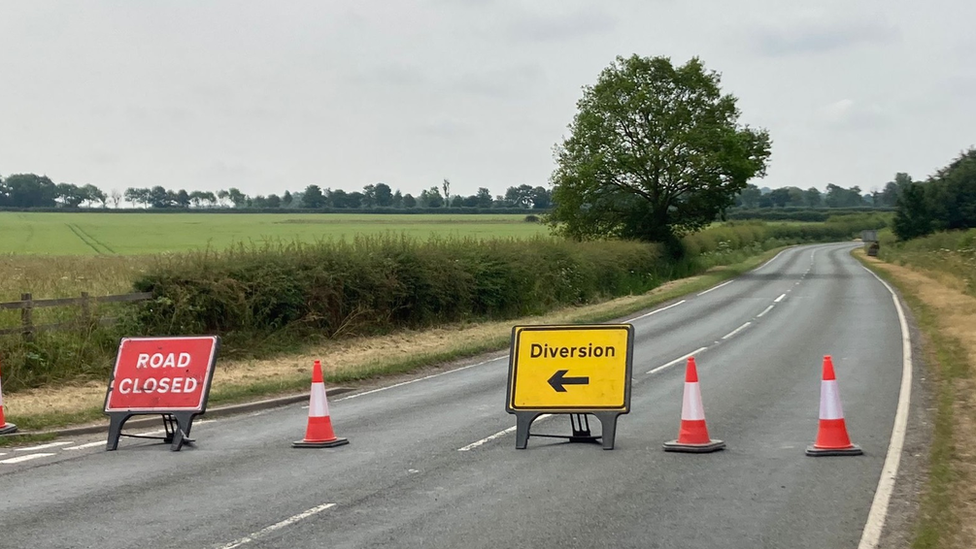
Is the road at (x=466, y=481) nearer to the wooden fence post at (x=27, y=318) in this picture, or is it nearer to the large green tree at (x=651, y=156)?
the wooden fence post at (x=27, y=318)

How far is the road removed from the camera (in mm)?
7324

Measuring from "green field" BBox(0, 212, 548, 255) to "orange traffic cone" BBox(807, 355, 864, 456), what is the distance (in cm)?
2981

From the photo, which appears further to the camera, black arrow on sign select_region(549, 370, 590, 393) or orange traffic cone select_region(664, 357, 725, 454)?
black arrow on sign select_region(549, 370, 590, 393)

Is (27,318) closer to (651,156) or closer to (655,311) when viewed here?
(655,311)

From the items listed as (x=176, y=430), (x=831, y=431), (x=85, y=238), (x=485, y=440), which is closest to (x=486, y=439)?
(x=485, y=440)

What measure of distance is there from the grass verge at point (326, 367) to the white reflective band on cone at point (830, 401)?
8556 millimetres

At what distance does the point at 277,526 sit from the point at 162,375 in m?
4.82

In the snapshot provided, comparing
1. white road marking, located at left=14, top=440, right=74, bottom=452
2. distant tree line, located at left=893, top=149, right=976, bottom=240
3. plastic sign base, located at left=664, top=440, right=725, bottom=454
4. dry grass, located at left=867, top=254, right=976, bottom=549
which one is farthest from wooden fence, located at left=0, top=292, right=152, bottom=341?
distant tree line, located at left=893, top=149, right=976, bottom=240

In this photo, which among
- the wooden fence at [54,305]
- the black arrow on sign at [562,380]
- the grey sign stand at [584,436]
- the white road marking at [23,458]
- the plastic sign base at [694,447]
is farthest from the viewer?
the wooden fence at [54,305]

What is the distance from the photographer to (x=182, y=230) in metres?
70.5

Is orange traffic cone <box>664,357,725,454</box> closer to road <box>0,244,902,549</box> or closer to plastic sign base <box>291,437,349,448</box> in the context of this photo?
road <box>0,244,902,549</box>

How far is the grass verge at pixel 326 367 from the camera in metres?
14.7

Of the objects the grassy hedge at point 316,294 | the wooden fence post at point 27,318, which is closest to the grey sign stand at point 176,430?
the grassy hedge at point 316,294

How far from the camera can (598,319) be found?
3016 cm
